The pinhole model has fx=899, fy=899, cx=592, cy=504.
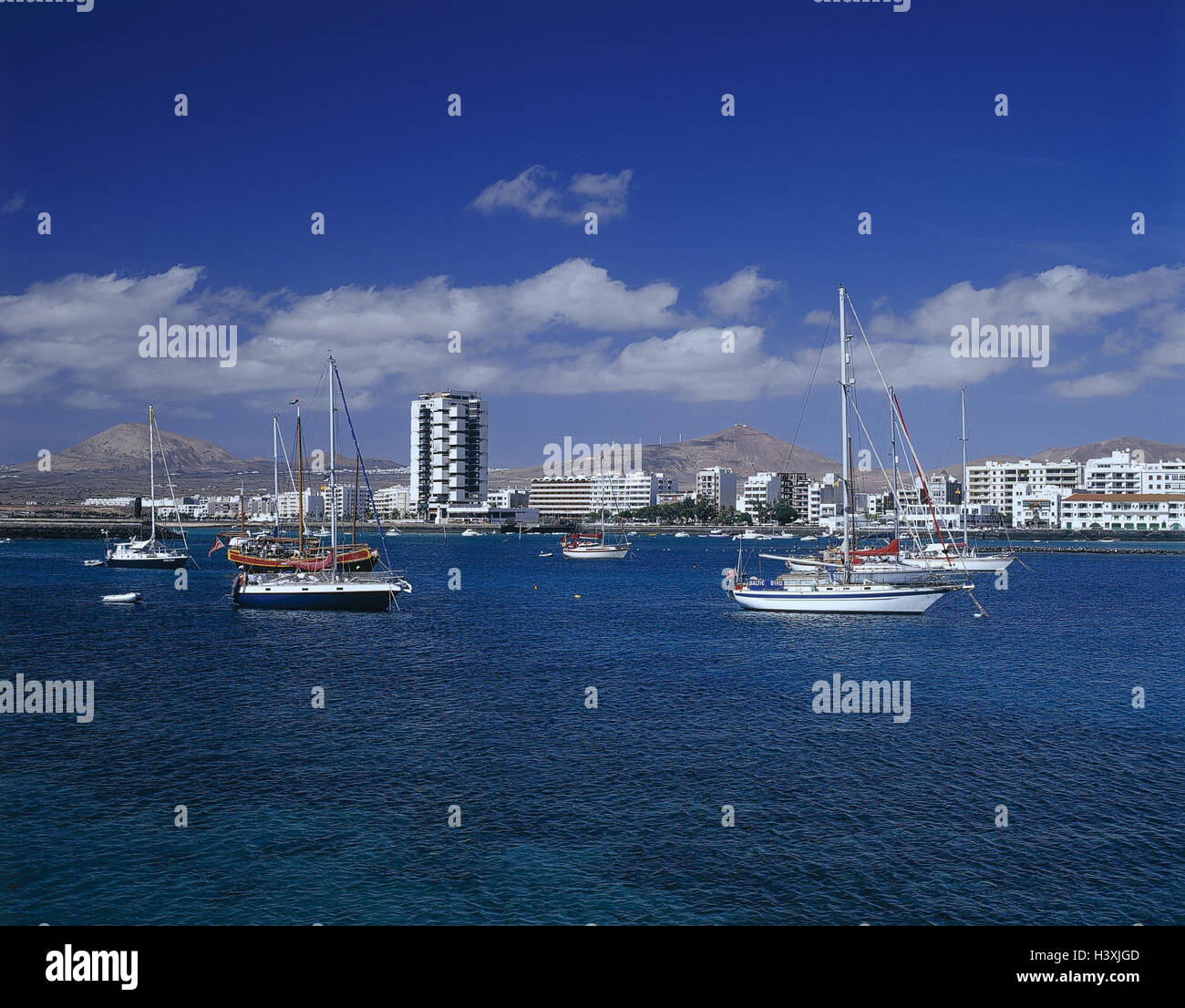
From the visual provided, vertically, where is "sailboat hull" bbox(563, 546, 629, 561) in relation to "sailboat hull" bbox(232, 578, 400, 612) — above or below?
below

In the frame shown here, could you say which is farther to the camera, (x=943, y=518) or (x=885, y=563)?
(x=943, y=518)

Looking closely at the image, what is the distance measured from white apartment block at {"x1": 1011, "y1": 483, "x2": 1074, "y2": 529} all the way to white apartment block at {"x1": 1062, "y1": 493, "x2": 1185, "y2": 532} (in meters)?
7.16

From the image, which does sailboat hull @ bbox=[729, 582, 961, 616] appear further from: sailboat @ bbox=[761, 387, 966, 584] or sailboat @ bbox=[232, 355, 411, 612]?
sailboat @ bbox=[232, 355, 411, 612]

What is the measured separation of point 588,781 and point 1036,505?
186 m

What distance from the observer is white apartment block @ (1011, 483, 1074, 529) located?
175 m

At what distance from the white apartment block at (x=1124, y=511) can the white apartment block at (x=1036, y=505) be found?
7.16m

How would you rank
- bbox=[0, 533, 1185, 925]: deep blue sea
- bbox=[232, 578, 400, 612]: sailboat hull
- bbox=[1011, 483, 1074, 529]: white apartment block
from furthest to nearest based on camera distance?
bbox=[1011, 483, 1074, 529]: white apartment block
bbox=[232, 578, 400, 612]: sailboat hull
bbox=[0, 533, 1185, 925]: deep blue sea

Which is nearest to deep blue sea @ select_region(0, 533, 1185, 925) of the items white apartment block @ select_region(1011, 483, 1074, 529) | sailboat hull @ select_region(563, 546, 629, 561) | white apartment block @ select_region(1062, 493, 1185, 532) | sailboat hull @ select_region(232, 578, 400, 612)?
sailboat hull @ select_region(232, 578, 400, 612)

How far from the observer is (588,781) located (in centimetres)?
1948

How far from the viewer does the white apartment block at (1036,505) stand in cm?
17488

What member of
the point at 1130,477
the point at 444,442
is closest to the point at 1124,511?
the point at 1130,477

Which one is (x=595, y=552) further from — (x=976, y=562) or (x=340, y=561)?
(x=340, y=561)
